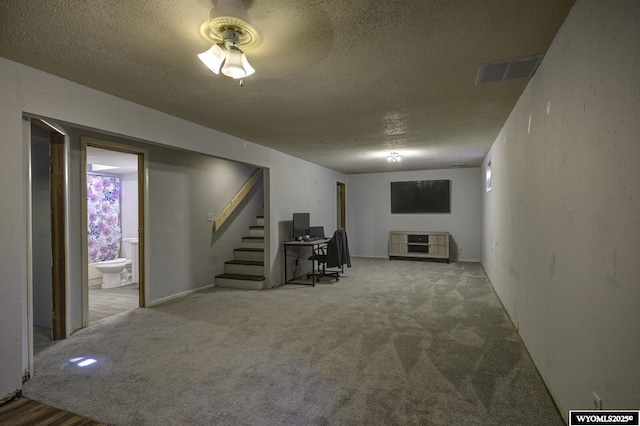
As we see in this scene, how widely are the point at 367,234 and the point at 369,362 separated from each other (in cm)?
628

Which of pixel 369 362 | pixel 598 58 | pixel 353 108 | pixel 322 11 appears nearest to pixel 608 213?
pixel 598 58

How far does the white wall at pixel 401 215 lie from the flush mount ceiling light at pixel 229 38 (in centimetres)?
699

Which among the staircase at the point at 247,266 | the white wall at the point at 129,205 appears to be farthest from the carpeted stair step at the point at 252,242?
the white wall at the point at 129,205

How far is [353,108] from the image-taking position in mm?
3297

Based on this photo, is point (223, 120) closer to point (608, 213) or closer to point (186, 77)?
point (186, 77)

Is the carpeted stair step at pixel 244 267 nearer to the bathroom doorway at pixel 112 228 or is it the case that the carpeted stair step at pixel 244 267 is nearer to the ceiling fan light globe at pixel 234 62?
the bathroom doorway at pixel 112 228

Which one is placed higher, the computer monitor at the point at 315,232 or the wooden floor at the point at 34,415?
the computer monitor at the point at 315,232

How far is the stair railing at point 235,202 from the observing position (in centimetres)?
570

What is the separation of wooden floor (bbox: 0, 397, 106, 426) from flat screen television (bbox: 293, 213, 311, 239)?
4069 mm

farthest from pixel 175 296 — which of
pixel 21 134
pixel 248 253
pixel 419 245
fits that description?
pixel 419 245

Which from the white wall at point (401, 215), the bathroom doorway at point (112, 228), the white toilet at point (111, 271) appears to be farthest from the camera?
the white wall at point (401, 215)

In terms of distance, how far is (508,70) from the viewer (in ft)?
7.91

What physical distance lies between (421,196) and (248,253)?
4.63 meters

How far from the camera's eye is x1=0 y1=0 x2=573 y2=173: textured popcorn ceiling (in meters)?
1.69
